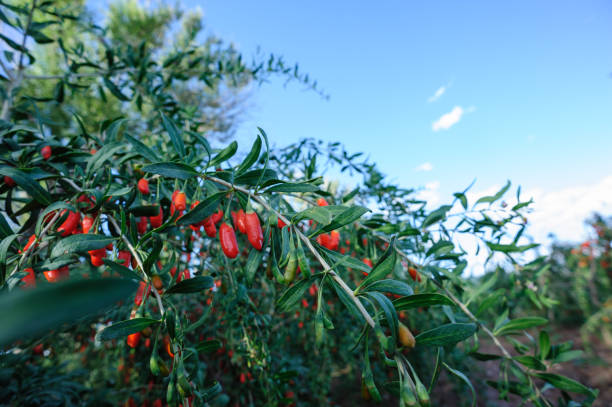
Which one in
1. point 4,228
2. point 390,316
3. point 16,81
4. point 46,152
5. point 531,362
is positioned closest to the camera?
point 390,316

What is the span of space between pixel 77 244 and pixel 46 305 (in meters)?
0.56

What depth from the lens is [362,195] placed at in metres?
1.97

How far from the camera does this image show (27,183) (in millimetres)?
755

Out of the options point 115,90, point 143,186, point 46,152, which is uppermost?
point 115,90

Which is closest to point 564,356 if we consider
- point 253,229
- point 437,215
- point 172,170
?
point 437,215

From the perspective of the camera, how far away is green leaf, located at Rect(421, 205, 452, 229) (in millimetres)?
1148

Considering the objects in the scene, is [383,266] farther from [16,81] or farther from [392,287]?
[16,81]

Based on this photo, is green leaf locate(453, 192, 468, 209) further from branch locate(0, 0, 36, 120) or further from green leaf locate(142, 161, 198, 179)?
branch locate(0, 0, 36, 120)

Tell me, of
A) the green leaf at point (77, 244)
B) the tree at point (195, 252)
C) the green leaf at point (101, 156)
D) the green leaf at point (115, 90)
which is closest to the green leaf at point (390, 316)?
the tree at point (195, 252)

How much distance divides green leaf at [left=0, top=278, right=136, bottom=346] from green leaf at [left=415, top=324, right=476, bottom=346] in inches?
20.4

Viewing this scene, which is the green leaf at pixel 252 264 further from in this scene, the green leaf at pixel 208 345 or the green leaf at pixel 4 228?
the green leaf at pixel 4 228

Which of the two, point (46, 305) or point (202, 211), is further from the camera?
point (202, 211)

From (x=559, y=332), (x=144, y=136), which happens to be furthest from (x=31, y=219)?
(x=559, y=332)

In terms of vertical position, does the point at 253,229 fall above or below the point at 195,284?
above
